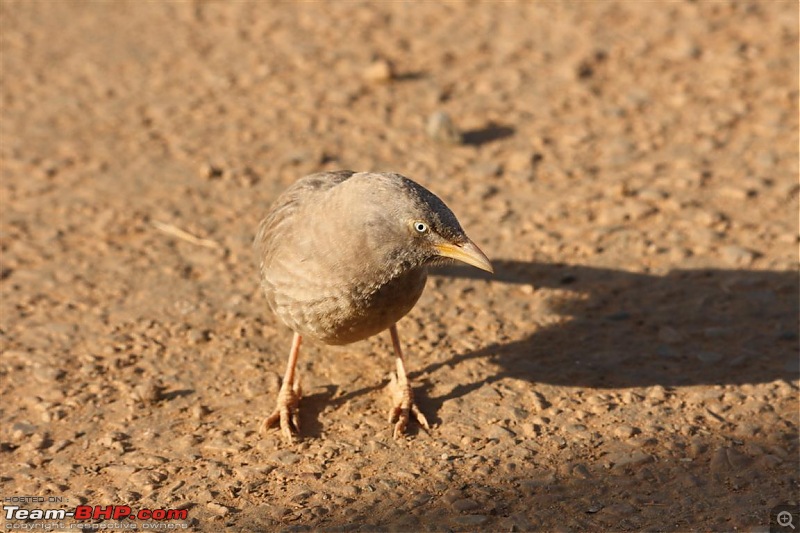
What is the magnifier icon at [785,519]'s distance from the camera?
4.59 m

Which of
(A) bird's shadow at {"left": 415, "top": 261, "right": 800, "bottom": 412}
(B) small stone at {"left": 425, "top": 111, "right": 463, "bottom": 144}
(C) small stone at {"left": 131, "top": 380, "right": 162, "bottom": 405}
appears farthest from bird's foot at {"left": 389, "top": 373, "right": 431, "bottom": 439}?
(B) small stone at {"left": 425, "top": 111, "right": 463, "bottom": 144}

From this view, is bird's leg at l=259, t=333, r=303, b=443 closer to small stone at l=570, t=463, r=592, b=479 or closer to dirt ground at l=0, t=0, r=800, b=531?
dirt ground at l=0, t=0, r=800, b=531

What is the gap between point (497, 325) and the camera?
6.50 meters

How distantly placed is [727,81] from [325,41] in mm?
4224

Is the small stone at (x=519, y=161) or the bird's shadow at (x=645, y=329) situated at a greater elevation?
the small stone at (x=519, y=161)

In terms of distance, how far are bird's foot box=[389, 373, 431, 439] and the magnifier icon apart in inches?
77.5

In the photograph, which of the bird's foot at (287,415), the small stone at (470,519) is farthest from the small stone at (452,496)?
the bird's foot at (287,415)

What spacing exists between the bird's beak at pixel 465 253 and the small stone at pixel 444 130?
12.0 ft

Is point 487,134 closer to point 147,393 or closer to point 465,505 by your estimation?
point 147,393

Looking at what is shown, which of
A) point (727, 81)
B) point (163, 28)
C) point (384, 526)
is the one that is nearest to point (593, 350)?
point (384, 526)

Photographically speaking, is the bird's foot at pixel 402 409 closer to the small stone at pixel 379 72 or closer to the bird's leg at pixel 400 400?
the bird's leg at pixel 400 400

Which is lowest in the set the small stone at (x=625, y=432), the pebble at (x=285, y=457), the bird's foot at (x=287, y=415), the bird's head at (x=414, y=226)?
the small stone at (x=625, y=432)

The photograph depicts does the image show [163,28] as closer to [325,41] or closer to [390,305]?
[325,41]

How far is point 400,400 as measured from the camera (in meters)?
5.66
